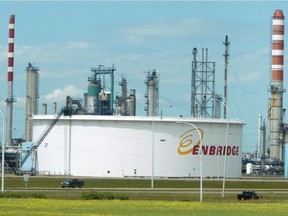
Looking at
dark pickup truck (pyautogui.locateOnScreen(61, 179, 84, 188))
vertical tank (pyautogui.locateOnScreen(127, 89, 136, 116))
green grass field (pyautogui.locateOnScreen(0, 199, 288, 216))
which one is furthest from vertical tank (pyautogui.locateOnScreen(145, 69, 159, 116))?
green grass field (pyautogui.locateOnScreen(0, 199, 288, 216))

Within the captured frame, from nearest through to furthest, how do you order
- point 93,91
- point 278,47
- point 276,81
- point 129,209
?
point 129,209 → point 93,91 → point 278,47 → point 276,81

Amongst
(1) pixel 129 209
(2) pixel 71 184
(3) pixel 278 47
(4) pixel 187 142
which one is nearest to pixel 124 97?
(3) pixel 278 47

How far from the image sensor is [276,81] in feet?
473

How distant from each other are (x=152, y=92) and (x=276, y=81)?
67.5 feet

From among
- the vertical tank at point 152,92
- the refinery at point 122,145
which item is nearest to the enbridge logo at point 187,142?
the refinery at point 122,145

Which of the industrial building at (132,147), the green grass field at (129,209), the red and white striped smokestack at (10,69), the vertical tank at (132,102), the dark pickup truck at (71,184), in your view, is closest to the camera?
the green grass field at (129,209)

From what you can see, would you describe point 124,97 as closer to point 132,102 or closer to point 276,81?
point 132,102

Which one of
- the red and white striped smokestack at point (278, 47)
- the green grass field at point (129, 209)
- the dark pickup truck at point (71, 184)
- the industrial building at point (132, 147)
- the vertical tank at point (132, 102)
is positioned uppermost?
the red and white striped smokestack at point (278, 47)

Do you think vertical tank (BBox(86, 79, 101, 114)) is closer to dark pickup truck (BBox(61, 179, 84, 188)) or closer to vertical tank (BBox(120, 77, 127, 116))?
vertical tank (BBox(120, 77, 127, 116))

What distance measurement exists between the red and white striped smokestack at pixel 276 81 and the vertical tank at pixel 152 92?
58.4ft

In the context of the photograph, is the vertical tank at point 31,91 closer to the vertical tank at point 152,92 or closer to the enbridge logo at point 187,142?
the vertical tank at point 152,92

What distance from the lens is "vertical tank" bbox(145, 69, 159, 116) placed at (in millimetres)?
152250

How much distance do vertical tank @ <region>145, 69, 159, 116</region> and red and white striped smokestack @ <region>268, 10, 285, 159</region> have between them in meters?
17.8

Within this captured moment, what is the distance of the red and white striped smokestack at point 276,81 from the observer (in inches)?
5541
